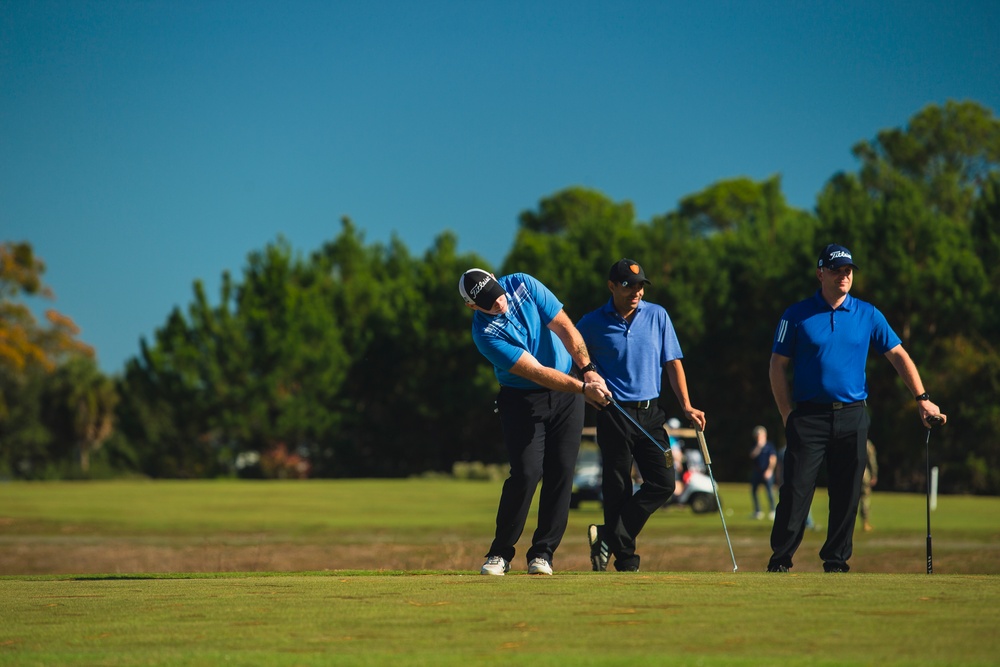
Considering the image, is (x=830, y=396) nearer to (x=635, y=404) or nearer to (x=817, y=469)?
(x=817, y=469)

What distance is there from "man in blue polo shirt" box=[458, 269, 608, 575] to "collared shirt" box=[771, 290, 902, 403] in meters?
1.54

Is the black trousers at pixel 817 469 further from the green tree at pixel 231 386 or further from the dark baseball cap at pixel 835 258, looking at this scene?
the green tree at pixel 231 386

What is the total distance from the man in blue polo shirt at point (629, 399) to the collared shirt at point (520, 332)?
2.25ft

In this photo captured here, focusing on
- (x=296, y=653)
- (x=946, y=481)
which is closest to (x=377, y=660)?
(x=296, y=653)

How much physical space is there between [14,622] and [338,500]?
2688 centimetres

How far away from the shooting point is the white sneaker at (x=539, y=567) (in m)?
8.45

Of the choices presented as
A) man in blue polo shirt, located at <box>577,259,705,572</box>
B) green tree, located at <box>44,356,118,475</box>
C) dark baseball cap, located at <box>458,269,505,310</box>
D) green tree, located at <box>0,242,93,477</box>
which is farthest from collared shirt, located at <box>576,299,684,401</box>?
green tree, located at <box>44,356,118,475</box>

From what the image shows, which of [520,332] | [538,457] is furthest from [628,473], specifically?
[520,332]

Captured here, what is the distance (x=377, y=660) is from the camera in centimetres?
504

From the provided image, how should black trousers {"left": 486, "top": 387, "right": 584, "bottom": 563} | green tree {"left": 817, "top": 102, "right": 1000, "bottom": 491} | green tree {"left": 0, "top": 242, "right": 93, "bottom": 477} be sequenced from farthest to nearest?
green tree {"left": 0, "top": 242, "right": 93, "bottom": 477} < green tree {"left": 817, "top": 102, "right": 1000, "bottom": 491} < black trousers {"left": 486, "top": 387, "right": 584, "bottom": 563}

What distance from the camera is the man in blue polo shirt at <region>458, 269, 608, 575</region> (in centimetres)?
838

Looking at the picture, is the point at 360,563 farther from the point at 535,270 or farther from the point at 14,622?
the point at 535,270

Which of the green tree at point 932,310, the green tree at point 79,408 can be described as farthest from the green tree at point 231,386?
the green tree at point 932,310

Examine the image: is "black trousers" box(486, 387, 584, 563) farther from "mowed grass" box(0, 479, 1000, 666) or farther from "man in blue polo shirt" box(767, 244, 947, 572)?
"man in blue polo shirt" box(767, 244, 947, 572)
